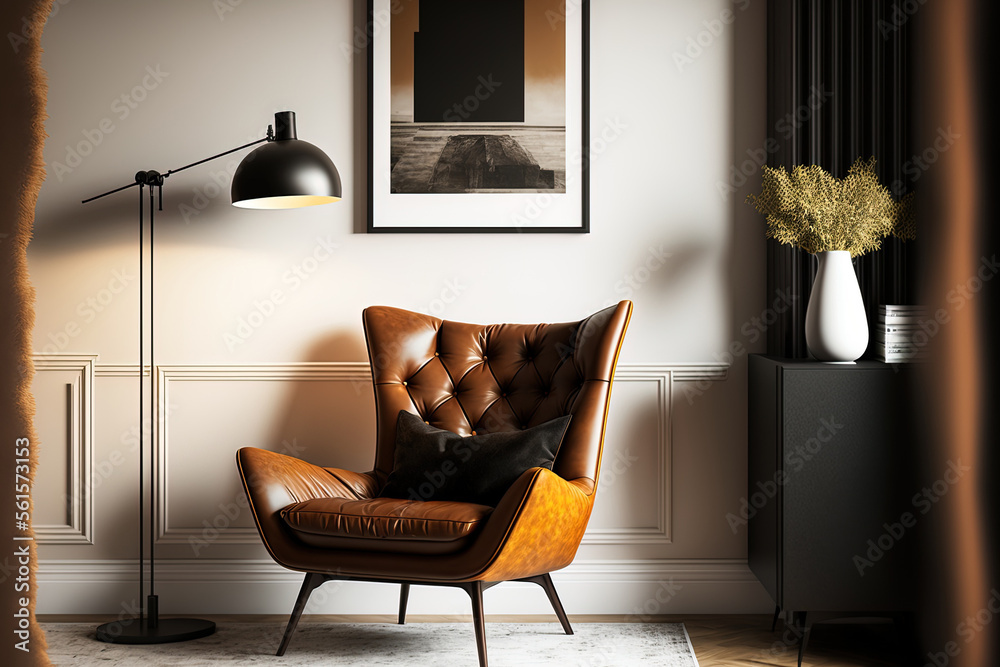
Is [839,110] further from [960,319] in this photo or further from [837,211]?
[960,319]

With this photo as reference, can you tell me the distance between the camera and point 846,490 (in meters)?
2.34

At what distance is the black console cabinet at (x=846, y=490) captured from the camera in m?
2.33

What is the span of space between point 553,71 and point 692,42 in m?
0.52

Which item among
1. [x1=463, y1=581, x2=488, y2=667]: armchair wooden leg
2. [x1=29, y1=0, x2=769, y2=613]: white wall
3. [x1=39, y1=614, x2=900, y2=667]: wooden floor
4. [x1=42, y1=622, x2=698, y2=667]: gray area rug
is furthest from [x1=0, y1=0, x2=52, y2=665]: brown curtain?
[x1=29, y1=0, x2=769, y2=613]: white wall

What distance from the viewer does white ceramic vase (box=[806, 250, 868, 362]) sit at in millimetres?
2418

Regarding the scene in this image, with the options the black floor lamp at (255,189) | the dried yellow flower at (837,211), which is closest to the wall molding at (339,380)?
the black floor lamp at (255,189)

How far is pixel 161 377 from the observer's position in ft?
9.57

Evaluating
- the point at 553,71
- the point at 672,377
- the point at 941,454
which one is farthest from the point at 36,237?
the point at 941,454

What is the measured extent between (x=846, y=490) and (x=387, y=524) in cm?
133

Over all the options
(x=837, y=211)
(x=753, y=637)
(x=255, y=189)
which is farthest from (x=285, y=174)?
(x=753, y=637)

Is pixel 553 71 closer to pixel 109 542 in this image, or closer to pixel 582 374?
pixel 582 374

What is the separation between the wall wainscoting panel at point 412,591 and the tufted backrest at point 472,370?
22.3 inches

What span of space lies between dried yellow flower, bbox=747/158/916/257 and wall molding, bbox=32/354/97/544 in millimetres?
2455

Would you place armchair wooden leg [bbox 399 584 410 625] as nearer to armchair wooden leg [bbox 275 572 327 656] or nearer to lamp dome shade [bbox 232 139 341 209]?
armchair wooden leg [bbox 275 572 327 656]
